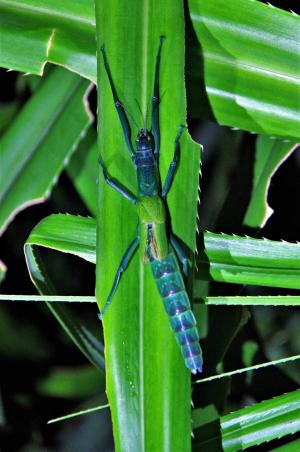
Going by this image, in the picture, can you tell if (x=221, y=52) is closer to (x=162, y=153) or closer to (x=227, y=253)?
(x=162, y=153)

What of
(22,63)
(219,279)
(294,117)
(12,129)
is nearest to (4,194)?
(12,129)

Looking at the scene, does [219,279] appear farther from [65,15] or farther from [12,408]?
[12,408]

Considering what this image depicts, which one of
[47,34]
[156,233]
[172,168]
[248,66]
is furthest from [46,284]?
[248,66]

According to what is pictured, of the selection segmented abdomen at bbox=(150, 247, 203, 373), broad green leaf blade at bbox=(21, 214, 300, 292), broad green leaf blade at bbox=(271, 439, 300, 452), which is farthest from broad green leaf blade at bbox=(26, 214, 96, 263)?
broad green leaf blade at bbox=(271, 439, 300, 452)

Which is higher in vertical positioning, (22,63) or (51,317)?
(22,63)

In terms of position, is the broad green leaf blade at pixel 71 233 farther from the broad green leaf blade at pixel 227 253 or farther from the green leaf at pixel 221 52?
the green leaf at pixel 221 52

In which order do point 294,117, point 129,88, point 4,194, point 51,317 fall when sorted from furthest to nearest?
point 51,317 < point 4,194 < point 294,117 < point 129,88
